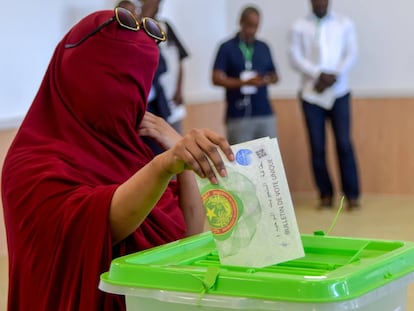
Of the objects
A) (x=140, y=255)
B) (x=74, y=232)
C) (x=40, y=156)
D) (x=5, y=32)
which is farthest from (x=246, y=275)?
(x=5, y=32)

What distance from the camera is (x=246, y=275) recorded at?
3.85ft

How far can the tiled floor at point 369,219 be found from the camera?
499 cm

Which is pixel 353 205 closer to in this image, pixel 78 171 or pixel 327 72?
pixel 327 72

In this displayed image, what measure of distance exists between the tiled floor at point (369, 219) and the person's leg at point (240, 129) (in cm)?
64

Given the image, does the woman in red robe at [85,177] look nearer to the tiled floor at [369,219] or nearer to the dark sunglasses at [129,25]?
the dark sunglasses at [129,25]

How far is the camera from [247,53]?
5688 millimetres

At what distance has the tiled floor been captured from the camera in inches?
196

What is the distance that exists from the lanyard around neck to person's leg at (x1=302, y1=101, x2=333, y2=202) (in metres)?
0.51

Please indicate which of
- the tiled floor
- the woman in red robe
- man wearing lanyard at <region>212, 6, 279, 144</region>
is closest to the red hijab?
the woman in red robe

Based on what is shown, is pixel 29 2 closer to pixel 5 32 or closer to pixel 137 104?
pixel 5 32

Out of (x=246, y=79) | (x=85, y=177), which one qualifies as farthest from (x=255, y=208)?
(x=246, y=79)

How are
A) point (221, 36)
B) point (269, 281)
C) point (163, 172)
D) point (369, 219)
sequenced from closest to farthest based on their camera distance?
point (269, 281) < point (163, 172) < point (369, 219) < point (221, 36)

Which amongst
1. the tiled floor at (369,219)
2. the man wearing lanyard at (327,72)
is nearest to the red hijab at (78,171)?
the tiled floor at (369,219)

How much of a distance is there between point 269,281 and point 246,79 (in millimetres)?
4529
